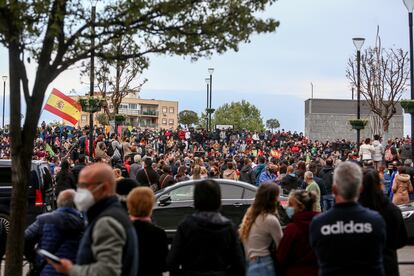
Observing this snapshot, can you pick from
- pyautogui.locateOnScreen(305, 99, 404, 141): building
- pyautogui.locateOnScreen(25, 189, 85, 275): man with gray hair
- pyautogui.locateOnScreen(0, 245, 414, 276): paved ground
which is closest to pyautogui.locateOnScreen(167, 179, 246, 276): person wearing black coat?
pyautogui.locateOnScreen(25, 189, 85, 275): man with gray hair

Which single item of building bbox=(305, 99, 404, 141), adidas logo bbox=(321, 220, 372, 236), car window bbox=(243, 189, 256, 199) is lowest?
car window bbox=(243, 189, 256, 199)

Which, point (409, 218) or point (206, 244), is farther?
point (409, 218)

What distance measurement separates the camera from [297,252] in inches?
249

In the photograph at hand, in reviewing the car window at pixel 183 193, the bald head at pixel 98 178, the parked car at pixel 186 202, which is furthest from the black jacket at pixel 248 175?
the bald head at pixel 98 178

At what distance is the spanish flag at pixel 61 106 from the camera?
23.0 m

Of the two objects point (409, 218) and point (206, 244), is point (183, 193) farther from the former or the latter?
point (206, 244)

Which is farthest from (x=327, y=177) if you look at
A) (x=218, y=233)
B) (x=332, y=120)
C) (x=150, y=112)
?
(x=150, y=112)

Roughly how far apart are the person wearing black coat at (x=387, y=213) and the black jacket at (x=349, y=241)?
1.36 meters

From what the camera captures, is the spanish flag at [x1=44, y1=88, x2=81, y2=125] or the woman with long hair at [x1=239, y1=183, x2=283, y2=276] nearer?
the woman with long hair at [x1=239, y1=183, x2=283, y2=276]

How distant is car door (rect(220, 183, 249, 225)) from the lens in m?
14.4

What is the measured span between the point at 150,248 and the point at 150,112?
175 metres

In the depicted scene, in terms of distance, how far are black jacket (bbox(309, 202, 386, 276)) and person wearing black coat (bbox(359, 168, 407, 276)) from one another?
1362 mm

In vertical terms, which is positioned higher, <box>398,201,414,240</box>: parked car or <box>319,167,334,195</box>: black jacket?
<box>319,167,334,195</box>: black jacket

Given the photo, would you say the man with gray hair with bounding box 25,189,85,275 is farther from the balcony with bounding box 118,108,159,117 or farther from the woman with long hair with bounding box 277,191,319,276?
the balcony with bounding box 118,108,159,117
